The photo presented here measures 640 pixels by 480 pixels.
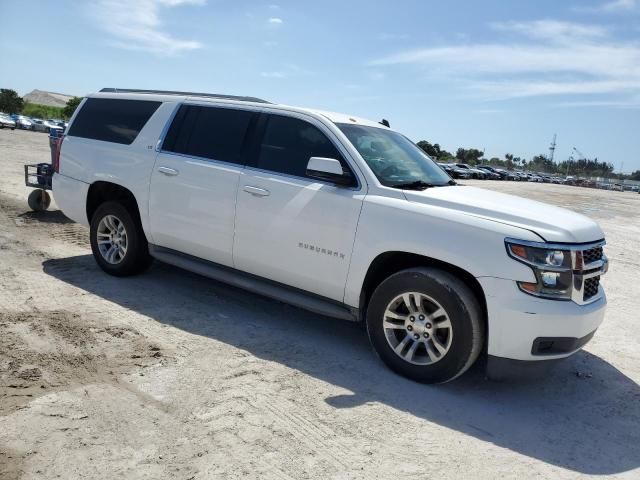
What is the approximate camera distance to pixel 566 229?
3771 millimetres

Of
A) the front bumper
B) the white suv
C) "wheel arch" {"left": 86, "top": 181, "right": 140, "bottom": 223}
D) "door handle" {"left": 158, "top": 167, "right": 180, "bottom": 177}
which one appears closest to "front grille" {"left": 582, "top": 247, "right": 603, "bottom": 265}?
the white suv

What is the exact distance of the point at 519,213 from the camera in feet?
12.9

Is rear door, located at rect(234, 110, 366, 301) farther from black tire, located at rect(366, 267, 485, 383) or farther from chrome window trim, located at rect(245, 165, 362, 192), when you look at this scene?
black tire, located at rect(366, 267, 485, 383)

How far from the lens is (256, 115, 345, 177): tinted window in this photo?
4680 millimetres

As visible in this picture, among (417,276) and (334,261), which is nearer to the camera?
(417,276)

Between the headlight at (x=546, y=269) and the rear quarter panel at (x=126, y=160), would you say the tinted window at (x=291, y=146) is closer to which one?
the rear quarter panel at (x=126, y=160)

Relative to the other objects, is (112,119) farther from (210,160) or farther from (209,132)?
(210,160)

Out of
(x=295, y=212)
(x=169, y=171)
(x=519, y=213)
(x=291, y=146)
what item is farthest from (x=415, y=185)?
(x=169, y=171)

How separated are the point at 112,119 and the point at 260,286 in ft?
9.29

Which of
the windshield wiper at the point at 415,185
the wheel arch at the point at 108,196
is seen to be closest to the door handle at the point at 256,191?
the windshield wiper at the point at 415,185

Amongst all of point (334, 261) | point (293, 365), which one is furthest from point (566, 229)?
point (293, 365)

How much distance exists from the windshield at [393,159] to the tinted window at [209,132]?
104 cm

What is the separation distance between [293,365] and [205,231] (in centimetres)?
164

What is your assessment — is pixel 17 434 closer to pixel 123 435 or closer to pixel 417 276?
pixel 123 435
